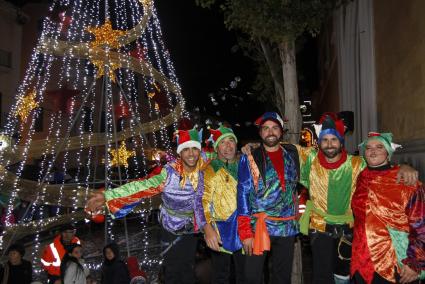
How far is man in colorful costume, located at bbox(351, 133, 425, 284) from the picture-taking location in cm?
390

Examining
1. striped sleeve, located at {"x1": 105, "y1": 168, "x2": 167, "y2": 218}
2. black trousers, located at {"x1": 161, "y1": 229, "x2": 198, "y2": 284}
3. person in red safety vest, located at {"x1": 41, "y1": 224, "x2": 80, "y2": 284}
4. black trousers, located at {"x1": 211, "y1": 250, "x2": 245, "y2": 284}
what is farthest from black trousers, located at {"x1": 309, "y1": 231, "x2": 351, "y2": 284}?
person in red safety vest, located at {"x1": 41, "y1": 224, "x2": 80, "y2": 284}

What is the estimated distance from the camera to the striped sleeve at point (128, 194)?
501 cm

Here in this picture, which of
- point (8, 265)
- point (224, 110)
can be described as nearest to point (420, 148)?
point (8, 265)

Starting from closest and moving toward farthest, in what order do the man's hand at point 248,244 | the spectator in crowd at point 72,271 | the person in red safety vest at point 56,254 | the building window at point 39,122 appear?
the man's hand at point 248,244 < the spectator in crowd at point 72,271 < the person in red safety vest at point 56,254 < the building window at point 39,122

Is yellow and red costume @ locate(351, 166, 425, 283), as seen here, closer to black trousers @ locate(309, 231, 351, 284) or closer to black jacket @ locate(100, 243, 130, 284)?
black trousers @ locate(309, 231, 351, 284)

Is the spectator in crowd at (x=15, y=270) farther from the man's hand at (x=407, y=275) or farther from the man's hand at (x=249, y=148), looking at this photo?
the man's hand at (x=407, y=275)

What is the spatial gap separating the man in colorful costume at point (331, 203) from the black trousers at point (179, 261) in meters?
1.38

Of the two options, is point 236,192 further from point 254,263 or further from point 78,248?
point 78,248

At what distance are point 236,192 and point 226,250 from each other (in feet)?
2.23

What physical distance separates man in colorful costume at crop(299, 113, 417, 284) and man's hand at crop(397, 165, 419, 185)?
2.03 feet

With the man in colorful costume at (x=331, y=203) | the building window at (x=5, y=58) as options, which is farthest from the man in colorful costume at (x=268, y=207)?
the building window at (x=5, y=58)

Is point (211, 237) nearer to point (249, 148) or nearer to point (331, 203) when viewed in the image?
point (249, 148)

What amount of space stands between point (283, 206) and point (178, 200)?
1.26 metres

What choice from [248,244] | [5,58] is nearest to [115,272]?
[248,244]
